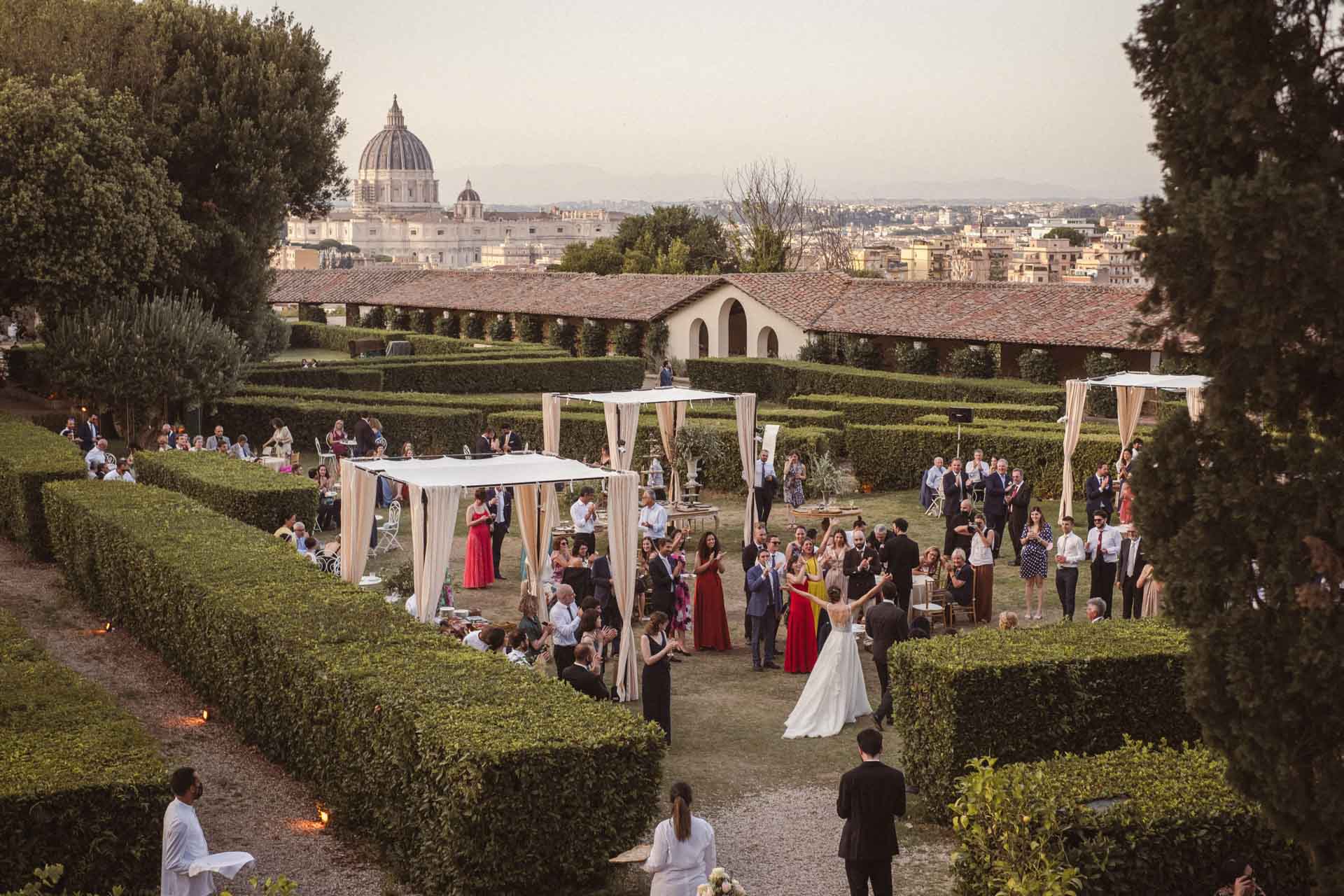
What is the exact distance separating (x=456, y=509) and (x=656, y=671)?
3.48m

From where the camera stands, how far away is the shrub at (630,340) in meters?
53.3

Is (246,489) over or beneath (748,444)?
beneath

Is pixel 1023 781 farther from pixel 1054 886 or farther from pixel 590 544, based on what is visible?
pixel 590 544

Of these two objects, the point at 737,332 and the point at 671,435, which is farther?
the point at 737,332

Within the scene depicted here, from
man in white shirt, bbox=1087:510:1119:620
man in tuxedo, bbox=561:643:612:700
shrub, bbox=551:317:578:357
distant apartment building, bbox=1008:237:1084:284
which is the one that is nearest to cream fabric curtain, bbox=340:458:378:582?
man in tuxedo, bbox=561:643:612:700

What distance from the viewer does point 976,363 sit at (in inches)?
1661

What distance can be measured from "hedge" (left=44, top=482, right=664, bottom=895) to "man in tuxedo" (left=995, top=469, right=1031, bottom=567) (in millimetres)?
10494

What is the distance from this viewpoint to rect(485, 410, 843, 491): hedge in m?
27.5

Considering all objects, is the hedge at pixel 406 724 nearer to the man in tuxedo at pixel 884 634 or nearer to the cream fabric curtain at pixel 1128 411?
the man in tuxedo at pixel 884 634

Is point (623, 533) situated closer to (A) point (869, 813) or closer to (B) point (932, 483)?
(A) point (869, 813)

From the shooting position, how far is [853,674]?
1384 centimetres

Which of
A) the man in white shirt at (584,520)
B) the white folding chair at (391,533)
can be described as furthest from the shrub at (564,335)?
the man in white shirt at (584,520)

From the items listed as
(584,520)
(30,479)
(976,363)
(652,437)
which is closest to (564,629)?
(584,520)

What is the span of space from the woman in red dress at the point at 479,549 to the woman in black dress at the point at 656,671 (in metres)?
7.37
